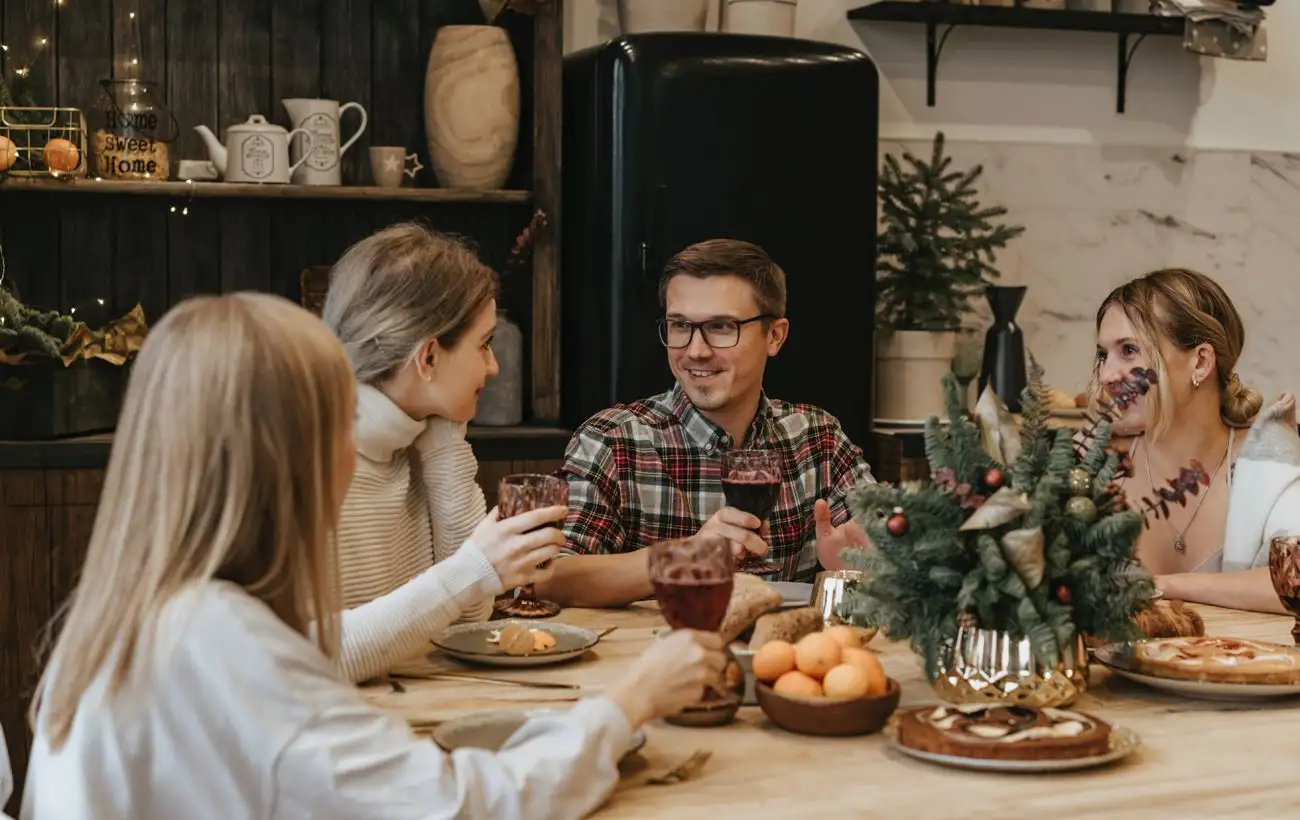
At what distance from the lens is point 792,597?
2375mm

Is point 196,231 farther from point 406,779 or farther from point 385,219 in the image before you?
point 406,779

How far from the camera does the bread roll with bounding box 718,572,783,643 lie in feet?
6.57

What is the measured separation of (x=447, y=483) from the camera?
2391 millimetres

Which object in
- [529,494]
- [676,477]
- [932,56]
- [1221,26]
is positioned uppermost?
[1221,26]

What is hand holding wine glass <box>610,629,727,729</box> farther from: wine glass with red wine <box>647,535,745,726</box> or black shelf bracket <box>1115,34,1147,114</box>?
black shelf bracket <box>1115,34,1147,114</box>

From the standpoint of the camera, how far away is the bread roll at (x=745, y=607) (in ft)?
6.57

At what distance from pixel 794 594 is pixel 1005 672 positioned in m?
0.60

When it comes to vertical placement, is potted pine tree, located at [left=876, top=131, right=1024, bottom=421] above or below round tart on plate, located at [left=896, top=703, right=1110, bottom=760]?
above

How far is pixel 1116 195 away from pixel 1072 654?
3230 mm

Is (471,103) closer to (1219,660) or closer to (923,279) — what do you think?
(923,279)

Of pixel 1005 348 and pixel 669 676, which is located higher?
pixel 1005 348

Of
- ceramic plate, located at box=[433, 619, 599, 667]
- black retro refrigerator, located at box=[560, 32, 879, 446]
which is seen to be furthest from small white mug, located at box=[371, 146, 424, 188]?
ceramic plate, located at box=[433, 619, 599, 667]

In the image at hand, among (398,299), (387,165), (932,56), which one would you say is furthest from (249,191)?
(932,56)

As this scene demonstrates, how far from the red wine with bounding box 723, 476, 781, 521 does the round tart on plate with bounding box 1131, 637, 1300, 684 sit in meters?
0.51
